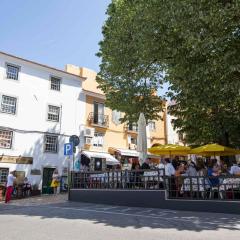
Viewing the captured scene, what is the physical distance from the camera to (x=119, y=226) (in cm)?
938

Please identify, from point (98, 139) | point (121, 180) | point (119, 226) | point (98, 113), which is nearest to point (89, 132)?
point (98, 139)

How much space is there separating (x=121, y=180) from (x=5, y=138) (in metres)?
14.6

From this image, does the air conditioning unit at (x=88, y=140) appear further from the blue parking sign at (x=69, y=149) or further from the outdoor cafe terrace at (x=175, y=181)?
the blue parking sign at (x=69, y=149)

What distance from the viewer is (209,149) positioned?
734 inches

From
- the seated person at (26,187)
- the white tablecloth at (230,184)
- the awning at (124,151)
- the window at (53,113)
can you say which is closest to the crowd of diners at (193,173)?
the white tablecloth at (230,184)

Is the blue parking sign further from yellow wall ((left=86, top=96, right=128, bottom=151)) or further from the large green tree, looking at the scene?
yellow wall ((left=86, top=96, right=128, bottom=151))

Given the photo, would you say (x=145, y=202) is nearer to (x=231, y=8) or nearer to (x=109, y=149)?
(x=231, y=8)

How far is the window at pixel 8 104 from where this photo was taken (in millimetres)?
27344

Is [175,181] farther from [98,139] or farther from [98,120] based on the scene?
[98,120]

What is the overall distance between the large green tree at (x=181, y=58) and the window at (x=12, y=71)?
8.64 meters

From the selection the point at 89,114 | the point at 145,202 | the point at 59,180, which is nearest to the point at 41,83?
the point at 89,114

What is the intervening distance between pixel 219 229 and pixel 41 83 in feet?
76.5

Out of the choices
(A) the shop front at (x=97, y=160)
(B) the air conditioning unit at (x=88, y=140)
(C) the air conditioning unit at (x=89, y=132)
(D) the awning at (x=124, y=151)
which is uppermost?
(C) the air conditioning unit at (x=89, y=132)

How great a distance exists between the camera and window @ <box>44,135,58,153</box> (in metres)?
29.4
